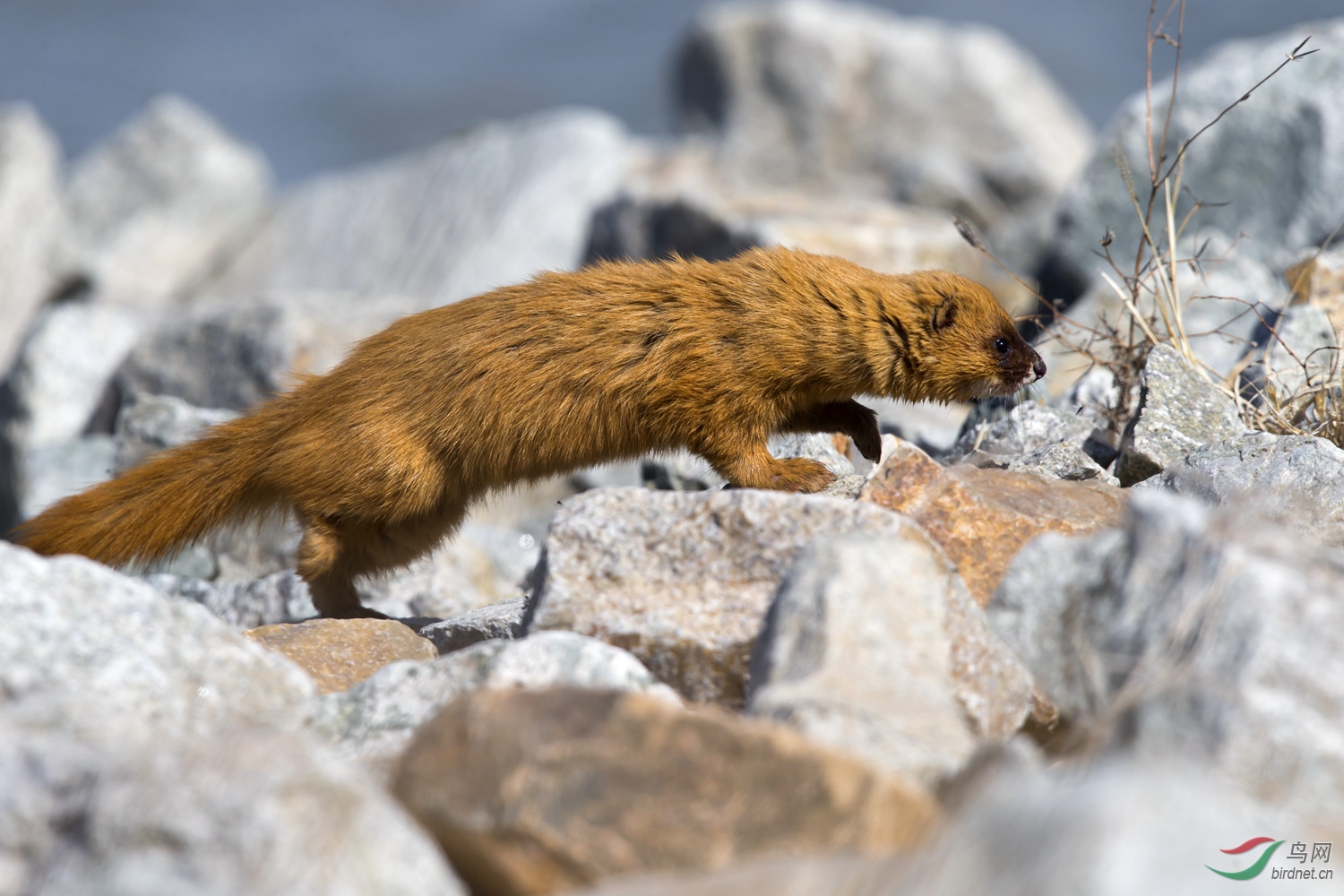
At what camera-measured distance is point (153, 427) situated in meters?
6.94

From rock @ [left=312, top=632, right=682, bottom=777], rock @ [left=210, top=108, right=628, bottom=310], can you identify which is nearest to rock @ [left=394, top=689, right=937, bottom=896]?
rock @ [left=312, top=632, right=682, bottom=777]

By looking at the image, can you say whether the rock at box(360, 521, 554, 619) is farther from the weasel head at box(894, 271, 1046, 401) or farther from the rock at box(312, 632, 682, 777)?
the rock at box(312, 632, 682, 777)

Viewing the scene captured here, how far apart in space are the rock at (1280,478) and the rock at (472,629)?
226 centimetres

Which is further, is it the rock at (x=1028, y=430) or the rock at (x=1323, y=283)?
the rock at (x=1323, y=283)

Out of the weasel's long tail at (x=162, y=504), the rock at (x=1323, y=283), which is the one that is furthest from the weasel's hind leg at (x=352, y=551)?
the rock at (x=1323, y=283)

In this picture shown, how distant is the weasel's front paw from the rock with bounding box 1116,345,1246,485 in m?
1.16

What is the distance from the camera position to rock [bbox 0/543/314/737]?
9.37 feet

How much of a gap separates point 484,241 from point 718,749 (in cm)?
1057

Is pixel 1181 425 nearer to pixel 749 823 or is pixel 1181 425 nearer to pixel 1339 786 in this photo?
pixel 1339 786

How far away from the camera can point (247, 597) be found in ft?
19.0

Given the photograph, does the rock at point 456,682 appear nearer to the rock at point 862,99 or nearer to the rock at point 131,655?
the rock at point 131,655

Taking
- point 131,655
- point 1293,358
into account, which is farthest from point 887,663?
point 1293,358

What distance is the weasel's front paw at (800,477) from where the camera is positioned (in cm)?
468

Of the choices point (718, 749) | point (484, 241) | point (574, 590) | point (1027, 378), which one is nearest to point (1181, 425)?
point (1027, 378)
